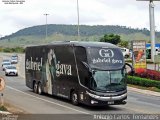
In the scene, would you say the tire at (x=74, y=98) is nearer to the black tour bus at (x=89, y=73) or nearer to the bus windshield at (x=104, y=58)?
the black tour bus at (x=89, y=73)

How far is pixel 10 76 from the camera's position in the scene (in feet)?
185

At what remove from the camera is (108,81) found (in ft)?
80.2

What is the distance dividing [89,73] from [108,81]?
45.6 inches

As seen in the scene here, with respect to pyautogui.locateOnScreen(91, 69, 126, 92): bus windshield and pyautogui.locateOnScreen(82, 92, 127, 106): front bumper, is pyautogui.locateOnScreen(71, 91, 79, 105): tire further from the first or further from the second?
pyautogui.locateOnScreen(91, 69, 126, 92): bus windshield

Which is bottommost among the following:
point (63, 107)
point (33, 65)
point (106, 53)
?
point (63, 107)

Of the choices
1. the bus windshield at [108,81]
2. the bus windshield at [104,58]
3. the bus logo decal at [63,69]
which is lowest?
the bus windshield at [108,81]

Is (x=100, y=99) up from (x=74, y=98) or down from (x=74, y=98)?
up

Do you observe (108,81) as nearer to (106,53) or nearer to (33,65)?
(106,53)

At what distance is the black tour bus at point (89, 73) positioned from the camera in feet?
79.8

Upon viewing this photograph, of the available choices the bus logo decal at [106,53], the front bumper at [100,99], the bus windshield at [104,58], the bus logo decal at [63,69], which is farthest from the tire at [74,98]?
the bus logo decal at [106,53]

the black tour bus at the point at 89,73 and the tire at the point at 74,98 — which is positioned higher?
the black tour bus at the point at 89,73

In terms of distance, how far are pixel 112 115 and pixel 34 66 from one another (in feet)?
43.8

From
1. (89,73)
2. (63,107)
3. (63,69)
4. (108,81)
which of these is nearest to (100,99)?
(108,81)

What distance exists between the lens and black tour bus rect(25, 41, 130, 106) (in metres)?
24.3
